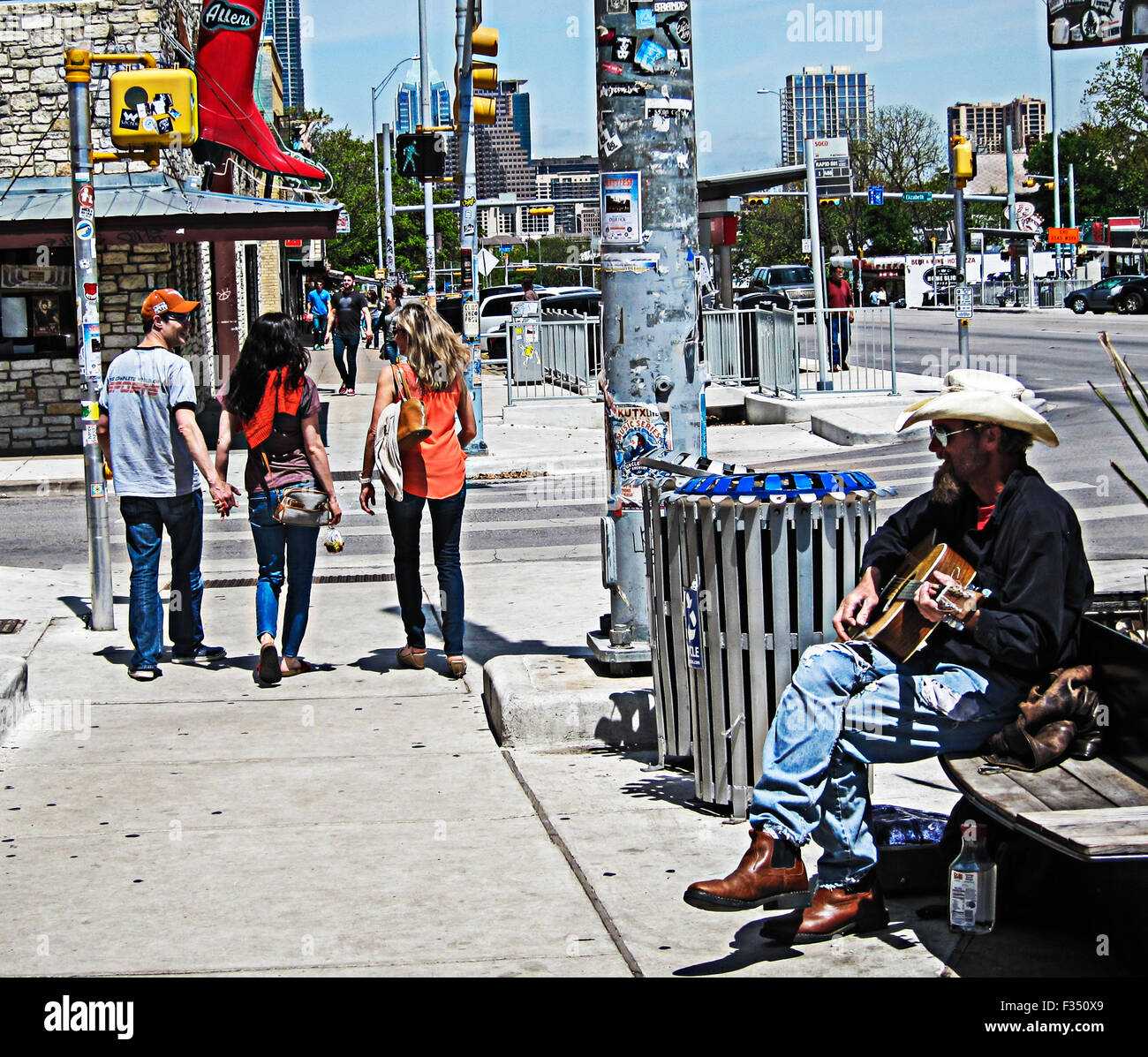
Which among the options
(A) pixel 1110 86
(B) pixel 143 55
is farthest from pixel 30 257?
(A) pixel 1110 86

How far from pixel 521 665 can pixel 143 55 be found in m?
7.53

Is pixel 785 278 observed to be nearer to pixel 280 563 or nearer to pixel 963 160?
pixel 963 160

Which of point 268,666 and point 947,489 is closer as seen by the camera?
point 947,489

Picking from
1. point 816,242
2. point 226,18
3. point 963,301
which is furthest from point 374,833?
point 816,242

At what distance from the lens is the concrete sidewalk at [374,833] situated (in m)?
4.01

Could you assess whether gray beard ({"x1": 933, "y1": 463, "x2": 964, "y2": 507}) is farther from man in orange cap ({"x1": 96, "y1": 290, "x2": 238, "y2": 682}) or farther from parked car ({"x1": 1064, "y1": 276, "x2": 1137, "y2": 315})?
parked car ({"x1": 1064, "y1": 276, "x2": 1137, "y2": 315})

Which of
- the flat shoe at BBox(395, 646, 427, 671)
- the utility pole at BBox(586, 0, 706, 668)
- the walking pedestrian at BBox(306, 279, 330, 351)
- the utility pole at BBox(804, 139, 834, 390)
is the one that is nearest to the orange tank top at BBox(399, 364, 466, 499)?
the flat shoe at BBox(395, 646, 427, 671)

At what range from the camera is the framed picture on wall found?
19094 millimetres

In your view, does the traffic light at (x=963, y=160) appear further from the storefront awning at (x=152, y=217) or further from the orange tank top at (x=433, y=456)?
the orange tank top at (x=433, y=456)

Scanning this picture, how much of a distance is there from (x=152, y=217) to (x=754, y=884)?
50.1ft

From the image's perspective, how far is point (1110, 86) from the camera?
62.3 m

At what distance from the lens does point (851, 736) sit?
4.05m

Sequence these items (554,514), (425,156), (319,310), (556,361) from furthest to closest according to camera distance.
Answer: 1. (319,310)
2. (556,361)
3. (425,156)
4. (554,514)

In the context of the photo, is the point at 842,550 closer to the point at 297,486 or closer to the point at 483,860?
the point at 483,860
